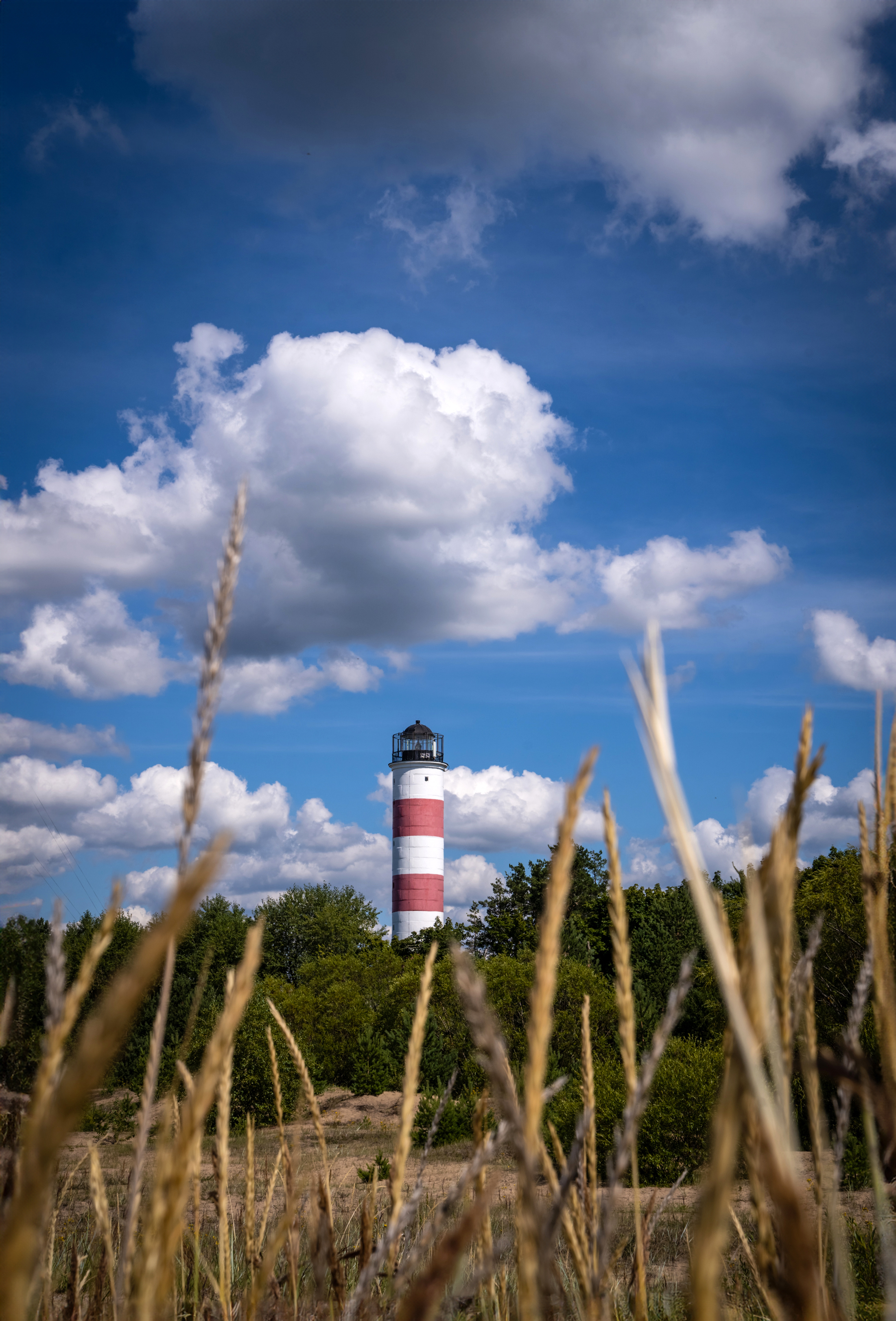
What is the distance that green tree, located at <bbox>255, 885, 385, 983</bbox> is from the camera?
4169 cm

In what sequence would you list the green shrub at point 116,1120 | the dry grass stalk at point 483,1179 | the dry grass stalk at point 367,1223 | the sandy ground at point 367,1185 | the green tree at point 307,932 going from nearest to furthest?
the dry grass stalk at point 483,1179
the dry grass stalk at point 367,1223
the sandy ground at point 367,1185
the green shrub at point 116,1120
the green tree at point 307,932

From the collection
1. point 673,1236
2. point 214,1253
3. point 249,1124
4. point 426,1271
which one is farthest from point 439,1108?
point 673,1236

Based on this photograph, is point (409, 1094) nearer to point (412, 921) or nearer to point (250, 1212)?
point (250, 1212)

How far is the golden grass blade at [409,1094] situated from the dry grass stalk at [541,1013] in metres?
0.34

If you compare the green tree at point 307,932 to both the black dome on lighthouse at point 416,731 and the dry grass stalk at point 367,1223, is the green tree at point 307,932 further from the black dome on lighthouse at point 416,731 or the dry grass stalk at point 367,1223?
the dry grass stalk at point 367,1223

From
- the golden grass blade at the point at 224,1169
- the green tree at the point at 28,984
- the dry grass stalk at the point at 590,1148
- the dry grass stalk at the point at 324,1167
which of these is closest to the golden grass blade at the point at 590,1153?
the dry grass stalk at the point at 590,1148

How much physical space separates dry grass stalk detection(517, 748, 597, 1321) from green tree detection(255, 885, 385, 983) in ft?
135

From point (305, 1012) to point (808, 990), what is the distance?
25147 mm

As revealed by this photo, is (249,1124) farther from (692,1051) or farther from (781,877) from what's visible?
(692,1051)

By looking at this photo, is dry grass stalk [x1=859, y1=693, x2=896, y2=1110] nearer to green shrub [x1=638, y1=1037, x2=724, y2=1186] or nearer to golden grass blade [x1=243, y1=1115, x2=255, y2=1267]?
golden grass blade [x1=243, y1=1115, x2=255, y2=1267]

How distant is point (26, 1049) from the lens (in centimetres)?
2158

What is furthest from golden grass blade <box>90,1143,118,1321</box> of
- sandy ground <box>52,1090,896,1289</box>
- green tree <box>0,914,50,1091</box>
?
green tree <box>0,914,50,1091</box>

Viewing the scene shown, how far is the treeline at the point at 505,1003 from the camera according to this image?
38.2ft

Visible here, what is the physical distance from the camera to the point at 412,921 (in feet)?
126
